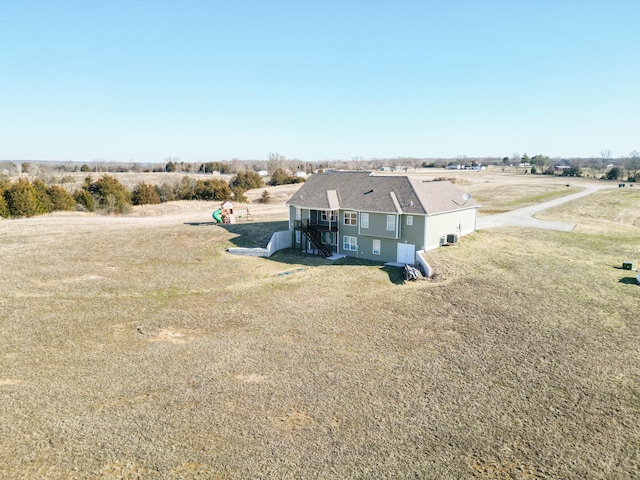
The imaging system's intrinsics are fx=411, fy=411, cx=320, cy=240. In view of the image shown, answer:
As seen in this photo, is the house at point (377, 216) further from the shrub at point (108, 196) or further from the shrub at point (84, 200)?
the shrub at point (84, 200)

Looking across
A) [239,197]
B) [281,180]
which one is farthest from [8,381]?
[281,180]

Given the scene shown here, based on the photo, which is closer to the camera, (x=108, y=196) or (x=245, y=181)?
(x=108, y=196)

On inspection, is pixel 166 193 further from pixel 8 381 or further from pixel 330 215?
pixel 8 381

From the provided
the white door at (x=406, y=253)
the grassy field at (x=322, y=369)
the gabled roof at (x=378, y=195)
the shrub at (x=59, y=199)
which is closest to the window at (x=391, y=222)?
the gabled roof at (x=378, y=195)

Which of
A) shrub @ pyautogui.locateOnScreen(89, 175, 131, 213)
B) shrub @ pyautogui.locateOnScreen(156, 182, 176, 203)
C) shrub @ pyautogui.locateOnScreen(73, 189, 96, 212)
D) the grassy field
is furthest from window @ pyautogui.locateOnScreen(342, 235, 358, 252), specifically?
shrub @ pyautogui.locateOnScreen(156, 182, 176, 203)

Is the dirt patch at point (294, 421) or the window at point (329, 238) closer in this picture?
the dirt patch at point (294, 421)

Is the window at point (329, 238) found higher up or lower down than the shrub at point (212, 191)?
lower down

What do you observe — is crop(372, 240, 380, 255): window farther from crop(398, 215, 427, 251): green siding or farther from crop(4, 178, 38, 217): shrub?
crop(4, 178, 38, 217): shrub
